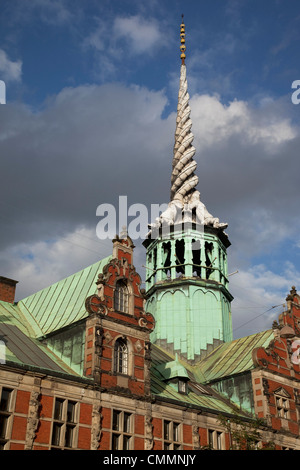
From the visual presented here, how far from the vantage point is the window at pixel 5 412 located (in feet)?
102

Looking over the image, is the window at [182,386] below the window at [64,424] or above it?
above

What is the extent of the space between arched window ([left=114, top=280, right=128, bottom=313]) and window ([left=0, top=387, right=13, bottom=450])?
423 inches

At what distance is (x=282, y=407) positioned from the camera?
161 ft

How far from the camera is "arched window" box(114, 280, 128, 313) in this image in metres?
41.3

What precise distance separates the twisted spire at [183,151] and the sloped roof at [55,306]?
77.5 feet

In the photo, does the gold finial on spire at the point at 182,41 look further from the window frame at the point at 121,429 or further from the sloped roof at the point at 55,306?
the window frame at the point at 121,429

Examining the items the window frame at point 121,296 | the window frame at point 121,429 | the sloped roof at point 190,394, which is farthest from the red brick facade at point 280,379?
the window frame at point 121,429

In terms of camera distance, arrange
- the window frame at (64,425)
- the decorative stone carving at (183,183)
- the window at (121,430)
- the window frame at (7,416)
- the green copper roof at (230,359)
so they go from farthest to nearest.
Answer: the decorative stone carving at (183,183), the green copper roof at (230,359), the window at (121,430), the window frame at (64,425), the window frame at (7,416)

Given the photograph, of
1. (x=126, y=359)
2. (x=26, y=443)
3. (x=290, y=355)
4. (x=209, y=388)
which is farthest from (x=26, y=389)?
(x=290, y=355)

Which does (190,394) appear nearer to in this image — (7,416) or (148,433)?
(148,433)

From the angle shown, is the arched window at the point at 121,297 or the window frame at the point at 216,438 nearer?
the arched window at the point at 121,297

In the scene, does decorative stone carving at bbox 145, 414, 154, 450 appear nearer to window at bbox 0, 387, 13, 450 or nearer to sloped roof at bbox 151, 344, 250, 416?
sloped roof at bbox 151, 344, 250, 416

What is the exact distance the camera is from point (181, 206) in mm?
66062

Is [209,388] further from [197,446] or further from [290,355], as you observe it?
[197,446]
